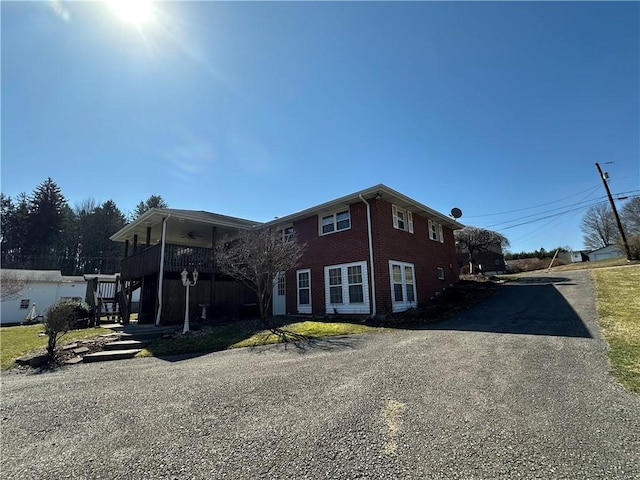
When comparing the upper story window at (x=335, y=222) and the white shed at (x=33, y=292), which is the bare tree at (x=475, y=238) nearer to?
the upper story window at (x=335, y=222)

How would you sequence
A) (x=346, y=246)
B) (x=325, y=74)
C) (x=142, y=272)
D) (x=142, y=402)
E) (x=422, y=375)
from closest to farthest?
(x=142, y=402) → (x=422, y=375) → (x=325, y=74) → (x=346, y=246) → (x=142, y=272)

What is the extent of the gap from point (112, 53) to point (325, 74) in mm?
6768

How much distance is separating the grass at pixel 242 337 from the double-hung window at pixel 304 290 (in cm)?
297

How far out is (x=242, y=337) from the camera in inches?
400

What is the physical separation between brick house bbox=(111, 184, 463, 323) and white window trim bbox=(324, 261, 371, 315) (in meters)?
0.04

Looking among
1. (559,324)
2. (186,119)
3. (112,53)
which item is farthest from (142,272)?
(559,324)

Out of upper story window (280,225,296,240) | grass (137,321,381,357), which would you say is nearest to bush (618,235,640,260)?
grass (137,321,381,357)

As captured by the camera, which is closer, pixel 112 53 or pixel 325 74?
pixel 112 53

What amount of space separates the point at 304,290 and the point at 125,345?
789 centimetres

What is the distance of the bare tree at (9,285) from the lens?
71.1 feet

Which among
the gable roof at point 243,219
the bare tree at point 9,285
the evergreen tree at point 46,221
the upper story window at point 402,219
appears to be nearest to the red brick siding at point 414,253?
the upper story window at point 402,219

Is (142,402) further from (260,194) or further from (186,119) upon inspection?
(260,194)

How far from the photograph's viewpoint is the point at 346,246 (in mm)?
13773

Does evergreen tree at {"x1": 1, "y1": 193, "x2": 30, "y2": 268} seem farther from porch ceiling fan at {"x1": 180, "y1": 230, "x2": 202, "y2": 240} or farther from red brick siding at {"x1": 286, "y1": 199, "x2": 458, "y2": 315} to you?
red brick siding at {"x1": 286, "y1": 199, "x2": 458, "y2": 315}
